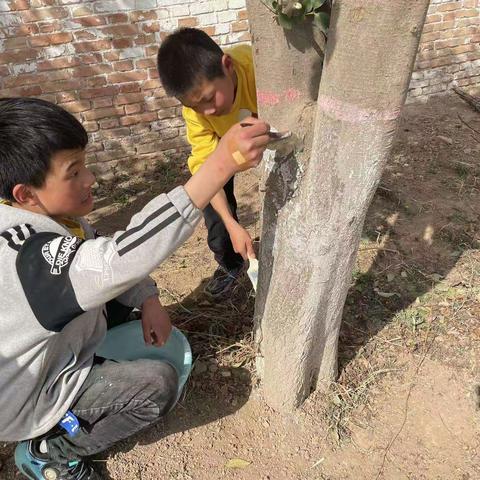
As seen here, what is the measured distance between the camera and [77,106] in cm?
365

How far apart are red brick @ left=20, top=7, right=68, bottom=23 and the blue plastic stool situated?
7.66 ft

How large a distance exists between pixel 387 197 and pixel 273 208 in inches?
73.7

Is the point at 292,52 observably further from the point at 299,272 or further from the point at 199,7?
the point at 199,7

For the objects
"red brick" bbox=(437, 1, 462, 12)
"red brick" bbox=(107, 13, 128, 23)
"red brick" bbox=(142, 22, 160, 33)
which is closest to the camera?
"red brick" bbox=(107, 13, 128, 23)

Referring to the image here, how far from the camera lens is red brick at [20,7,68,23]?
3.26 metres

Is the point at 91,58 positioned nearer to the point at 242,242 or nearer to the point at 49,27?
the point at 49,27

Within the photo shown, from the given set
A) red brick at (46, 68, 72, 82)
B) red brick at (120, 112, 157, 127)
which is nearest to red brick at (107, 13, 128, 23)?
red brick at (46, 68, 72, 82)

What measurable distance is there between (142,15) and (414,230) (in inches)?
93.9

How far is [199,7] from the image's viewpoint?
3.58 meters

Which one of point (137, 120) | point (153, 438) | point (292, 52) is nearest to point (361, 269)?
point (153, 438)

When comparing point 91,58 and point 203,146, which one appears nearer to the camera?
point 203,146

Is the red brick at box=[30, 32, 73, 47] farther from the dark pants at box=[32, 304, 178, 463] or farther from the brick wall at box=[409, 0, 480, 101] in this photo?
the brick wall at box=[409, 0, 480, 101]

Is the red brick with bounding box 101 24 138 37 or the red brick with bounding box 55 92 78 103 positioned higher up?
the red brick with bounding box 101 24 138 37

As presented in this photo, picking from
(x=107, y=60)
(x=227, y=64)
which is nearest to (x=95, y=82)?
(x=107, y=60)
